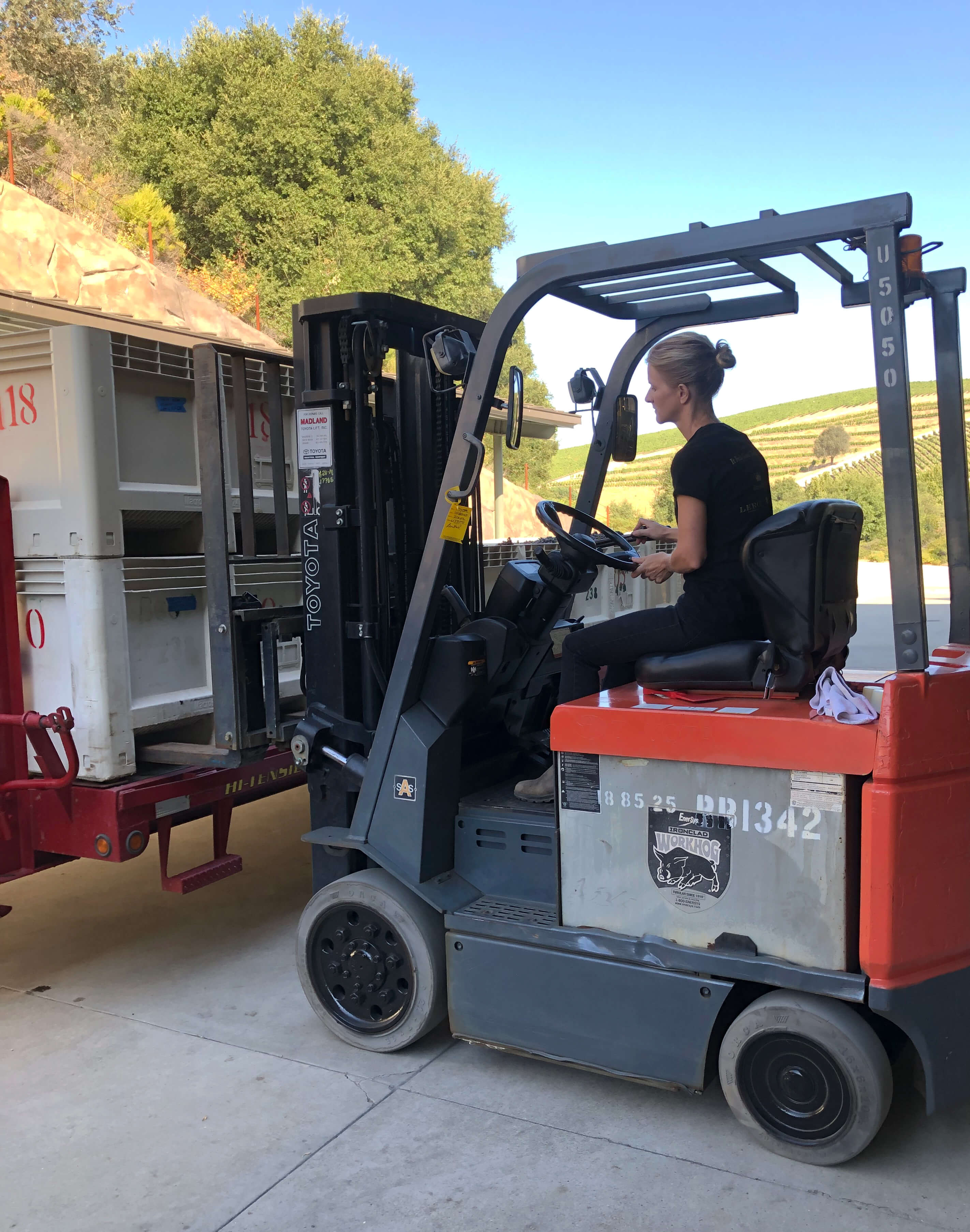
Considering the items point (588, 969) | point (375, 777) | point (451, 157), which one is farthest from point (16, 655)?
point (451, 157)

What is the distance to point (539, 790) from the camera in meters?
3.78

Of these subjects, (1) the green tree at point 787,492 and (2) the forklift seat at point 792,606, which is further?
(1) the green tree at point 787,492

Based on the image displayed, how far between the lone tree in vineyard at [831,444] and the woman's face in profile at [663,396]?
220 ft

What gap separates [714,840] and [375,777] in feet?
4.13

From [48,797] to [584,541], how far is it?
2299 millimetres

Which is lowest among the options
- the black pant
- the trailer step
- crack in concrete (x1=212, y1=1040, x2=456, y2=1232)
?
crack in concrete (x1=212, y1=1040, x2=456, y2=1232)

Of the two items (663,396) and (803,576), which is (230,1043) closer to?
(803,576)

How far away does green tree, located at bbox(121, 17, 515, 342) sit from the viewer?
30.1 meters

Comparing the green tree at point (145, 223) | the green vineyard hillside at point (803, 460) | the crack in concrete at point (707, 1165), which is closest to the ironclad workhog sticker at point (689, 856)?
the crack in concrete at point (707, 1165)

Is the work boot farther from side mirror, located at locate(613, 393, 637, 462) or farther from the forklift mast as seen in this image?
side mirror, located at locate(613, 393, 637, 462)

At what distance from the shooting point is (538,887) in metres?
3.59

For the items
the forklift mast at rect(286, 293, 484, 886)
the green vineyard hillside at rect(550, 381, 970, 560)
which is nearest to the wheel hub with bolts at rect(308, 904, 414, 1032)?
the forklift mast at rect(286, 293, 484, 886)

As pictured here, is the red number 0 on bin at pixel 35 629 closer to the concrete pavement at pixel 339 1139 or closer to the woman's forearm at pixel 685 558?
the concrete pavement at pixel 339 1139

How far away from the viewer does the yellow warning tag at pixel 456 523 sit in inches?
137
